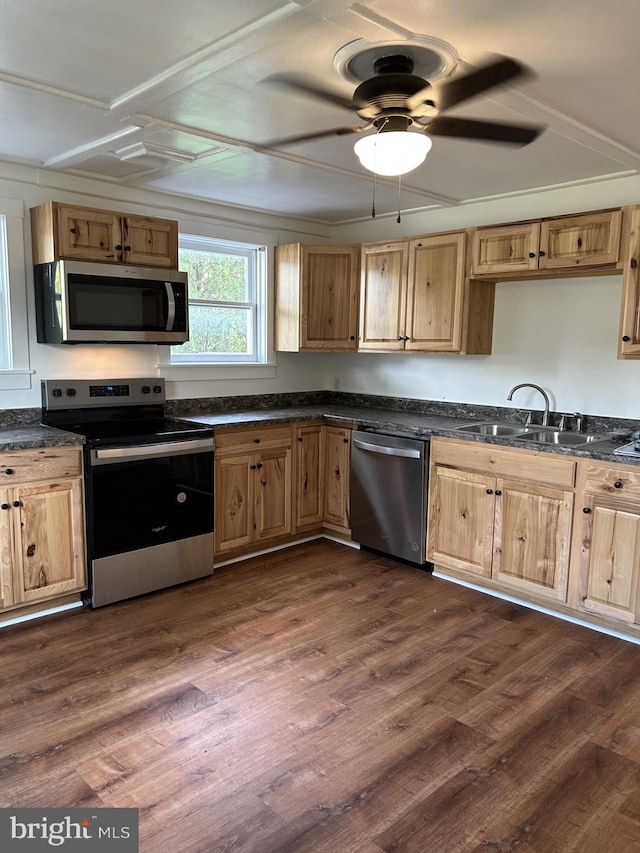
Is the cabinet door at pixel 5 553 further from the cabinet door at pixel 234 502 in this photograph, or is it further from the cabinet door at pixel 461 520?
the cabinet door at pixel 461 520

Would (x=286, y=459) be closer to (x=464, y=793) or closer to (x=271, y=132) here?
(x=271, y=132)

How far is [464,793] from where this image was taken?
6.54 ft

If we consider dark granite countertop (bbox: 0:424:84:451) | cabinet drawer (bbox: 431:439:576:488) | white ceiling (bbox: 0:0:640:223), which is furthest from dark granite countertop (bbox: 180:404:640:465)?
white ceiling (bbox: 0:0:640:223)

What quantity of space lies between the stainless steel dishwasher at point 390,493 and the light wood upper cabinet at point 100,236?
1.72 metres

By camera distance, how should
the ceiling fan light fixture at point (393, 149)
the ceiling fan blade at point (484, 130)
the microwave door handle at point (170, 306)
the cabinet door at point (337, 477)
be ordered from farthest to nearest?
1. the cabinet door at point (337, 477)
2. the microwave door handle at point (170, 306)
3. the ceiling fan blade at point (484, 130)
4. the ceiling fan light fixture at point (393, 149)

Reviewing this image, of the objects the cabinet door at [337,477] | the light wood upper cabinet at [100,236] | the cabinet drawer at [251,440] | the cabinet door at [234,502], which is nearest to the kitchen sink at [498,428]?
the cabinet door at [337,477]

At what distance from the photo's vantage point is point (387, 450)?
3920 millimetres

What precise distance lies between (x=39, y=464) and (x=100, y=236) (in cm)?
133

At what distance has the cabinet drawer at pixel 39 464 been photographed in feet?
9.68

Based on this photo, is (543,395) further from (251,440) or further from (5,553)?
(5,553)

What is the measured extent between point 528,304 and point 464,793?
288 cm

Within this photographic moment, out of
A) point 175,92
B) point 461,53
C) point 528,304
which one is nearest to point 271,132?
point 175,92

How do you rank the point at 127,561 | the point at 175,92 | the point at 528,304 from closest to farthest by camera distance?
the point at 175,92 → the point at 127,561 → the point at 528,304

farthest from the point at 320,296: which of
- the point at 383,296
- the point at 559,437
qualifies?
the point at 559,437
